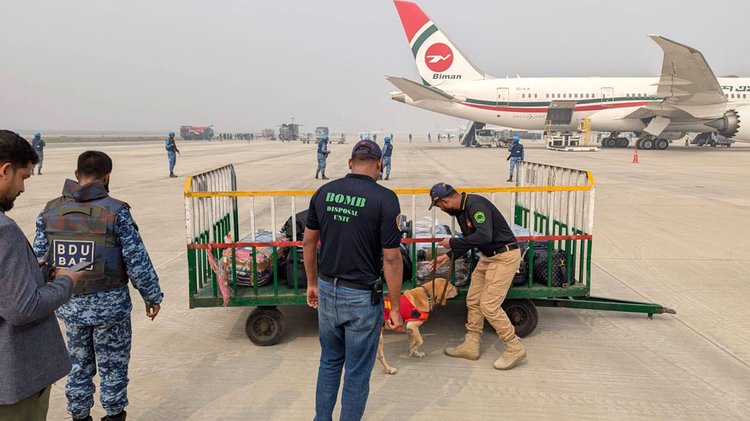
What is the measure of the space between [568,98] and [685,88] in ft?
24.2

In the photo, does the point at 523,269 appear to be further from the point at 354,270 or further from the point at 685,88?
the point at 685,88

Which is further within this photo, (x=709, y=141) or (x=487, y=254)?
(x=709, y=141)

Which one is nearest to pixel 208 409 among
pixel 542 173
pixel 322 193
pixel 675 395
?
pixel 322 193

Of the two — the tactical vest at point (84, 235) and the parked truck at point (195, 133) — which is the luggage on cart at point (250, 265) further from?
the parked truck at point (195, 133)

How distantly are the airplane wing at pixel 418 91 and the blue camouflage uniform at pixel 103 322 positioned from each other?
3264cm

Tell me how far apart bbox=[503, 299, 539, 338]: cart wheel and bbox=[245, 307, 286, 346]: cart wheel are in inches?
86.6

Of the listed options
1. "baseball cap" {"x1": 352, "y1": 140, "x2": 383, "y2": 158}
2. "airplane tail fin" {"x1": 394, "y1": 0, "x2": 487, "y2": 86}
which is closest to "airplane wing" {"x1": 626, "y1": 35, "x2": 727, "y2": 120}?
"airplane tail fin" {"x1": 394, "y1": 0, "x2": 487, "y2": 86}

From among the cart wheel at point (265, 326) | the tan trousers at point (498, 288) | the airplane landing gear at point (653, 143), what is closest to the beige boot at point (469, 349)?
the tan trousers at point (498, 288)

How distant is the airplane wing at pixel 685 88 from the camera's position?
27.6 m

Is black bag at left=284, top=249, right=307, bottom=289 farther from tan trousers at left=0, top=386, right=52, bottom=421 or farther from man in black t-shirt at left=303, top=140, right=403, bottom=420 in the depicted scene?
tan trousers at left=0, top=386, right=52, bottom=421

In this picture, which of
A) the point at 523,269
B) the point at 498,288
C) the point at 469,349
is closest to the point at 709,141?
the point at 523,269

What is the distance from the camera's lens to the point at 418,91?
36.4 metres

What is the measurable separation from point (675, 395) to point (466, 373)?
1561 mm

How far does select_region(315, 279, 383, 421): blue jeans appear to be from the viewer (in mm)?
3065
